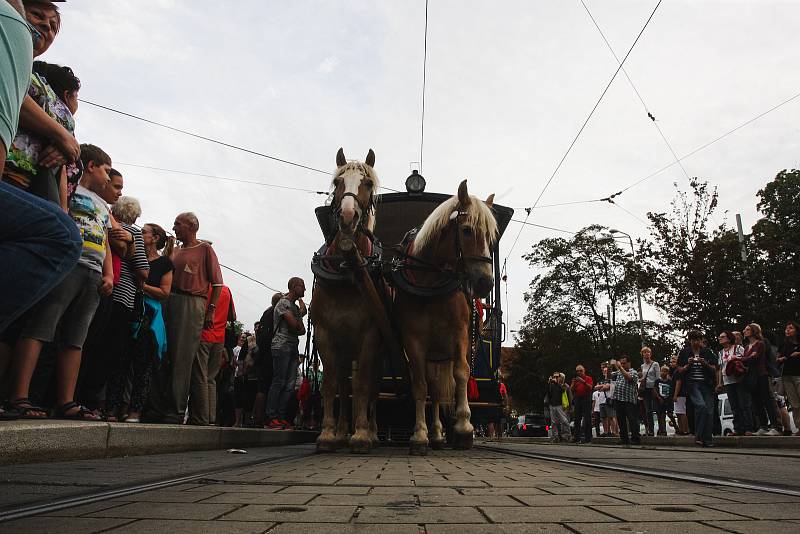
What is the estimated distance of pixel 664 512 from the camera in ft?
6.86

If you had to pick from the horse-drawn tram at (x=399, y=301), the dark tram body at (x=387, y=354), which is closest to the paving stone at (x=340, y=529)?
the horse-drawn tram at (x=399, y=301)

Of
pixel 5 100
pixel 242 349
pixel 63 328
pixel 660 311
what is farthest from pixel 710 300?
pixel 5 100

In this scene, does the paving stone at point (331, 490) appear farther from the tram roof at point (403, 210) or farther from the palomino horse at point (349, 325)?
the tram roof at point (403, 210)

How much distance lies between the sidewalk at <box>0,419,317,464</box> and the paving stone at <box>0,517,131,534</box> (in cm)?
159

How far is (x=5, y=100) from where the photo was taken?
170 centimetres

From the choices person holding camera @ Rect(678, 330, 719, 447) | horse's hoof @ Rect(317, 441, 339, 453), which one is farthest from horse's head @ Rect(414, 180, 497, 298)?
person holding camera @ Rect(678, 330, 719, 447)

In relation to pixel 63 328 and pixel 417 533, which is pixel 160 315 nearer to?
pixel 63 328

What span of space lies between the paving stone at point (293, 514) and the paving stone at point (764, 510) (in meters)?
1.31

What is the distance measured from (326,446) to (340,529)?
13.8 feet

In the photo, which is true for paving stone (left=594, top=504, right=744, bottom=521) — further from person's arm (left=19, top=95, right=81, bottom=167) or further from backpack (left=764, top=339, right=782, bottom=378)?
backpack (left=764, top=339, right=782, bottom=378)

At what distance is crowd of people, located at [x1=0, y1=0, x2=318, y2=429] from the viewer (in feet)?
5.83

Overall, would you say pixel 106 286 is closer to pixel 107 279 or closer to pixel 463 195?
pixel 107 279

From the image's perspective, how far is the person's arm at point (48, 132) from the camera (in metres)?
2.40

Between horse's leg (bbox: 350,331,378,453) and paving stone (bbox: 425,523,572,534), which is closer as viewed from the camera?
paving stone (bbox: 425,523,572,534)
